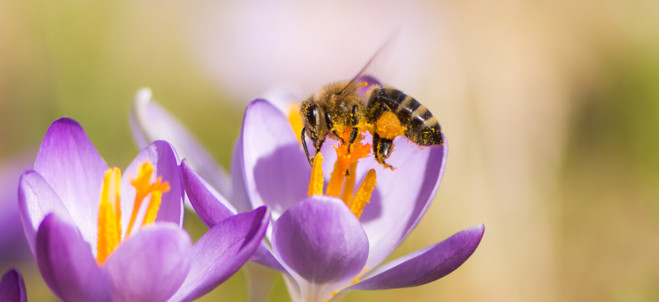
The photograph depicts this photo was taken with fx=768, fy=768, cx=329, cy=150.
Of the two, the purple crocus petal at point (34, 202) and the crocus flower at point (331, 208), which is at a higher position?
the crocus flower at point (331, 208)

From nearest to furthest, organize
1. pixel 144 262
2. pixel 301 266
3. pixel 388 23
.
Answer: pixel 144 262 → pixel 301 266 → pixel 388 23

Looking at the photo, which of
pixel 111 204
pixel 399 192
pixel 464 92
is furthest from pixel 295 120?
pixel 464 92

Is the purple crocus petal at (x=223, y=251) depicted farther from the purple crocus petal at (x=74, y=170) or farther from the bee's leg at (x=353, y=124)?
the bee's leg at (x=353, y=124)

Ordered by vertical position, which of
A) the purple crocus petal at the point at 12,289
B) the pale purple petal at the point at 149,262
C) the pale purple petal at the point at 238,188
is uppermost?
the pale purple petal at the point at 238,188

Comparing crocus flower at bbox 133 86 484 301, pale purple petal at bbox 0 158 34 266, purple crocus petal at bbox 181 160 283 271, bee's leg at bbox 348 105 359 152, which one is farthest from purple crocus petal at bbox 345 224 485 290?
pale purple petal at bbox 0 158 34 266

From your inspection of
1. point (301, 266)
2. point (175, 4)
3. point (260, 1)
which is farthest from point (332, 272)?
point (175, 4)

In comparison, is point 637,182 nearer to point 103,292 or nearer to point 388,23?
point 388,23

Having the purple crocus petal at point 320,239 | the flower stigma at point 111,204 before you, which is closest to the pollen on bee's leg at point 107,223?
the flower stigma at point 111,204
